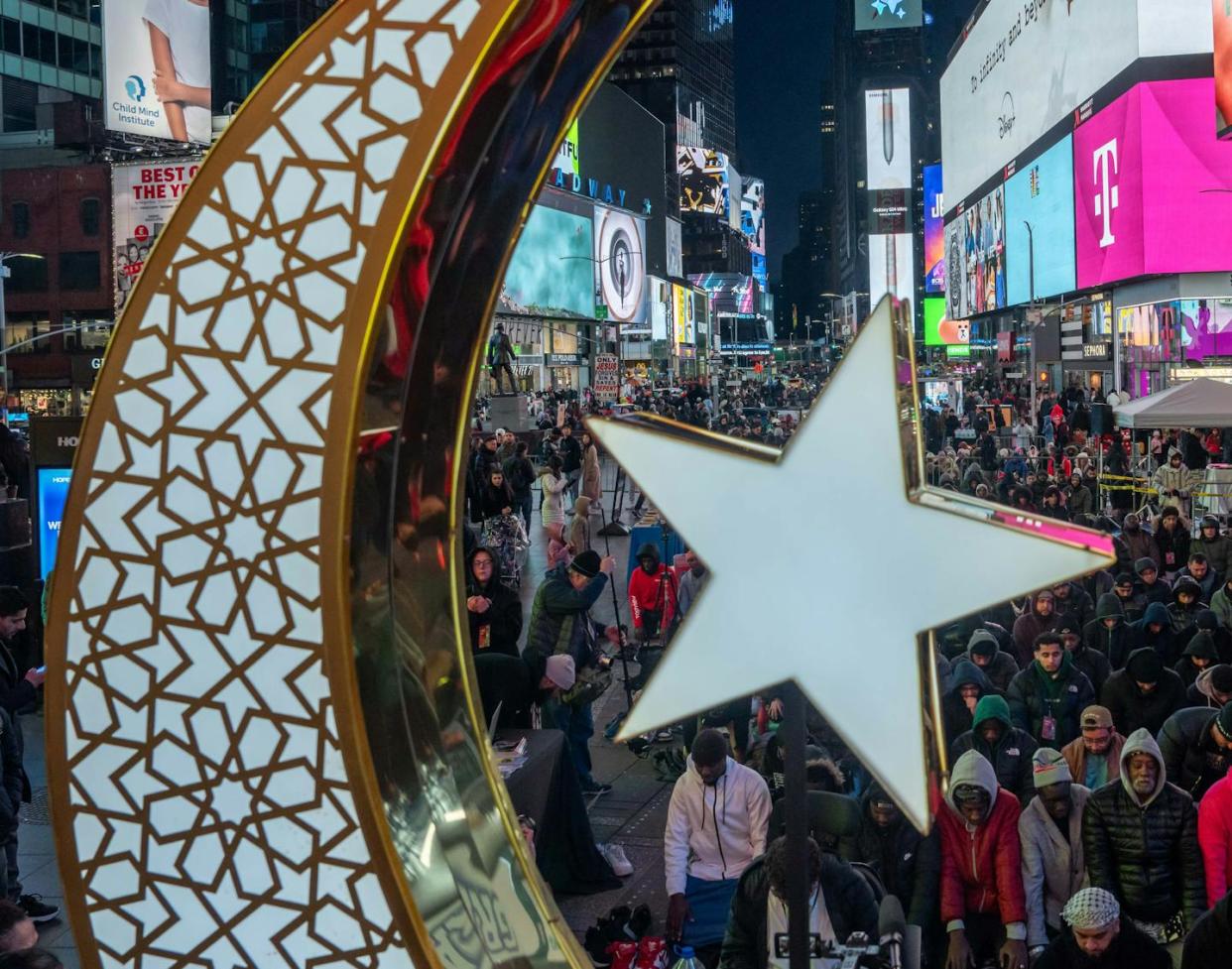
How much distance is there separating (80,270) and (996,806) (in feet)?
150

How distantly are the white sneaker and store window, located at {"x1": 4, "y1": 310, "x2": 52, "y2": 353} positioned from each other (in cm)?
4281

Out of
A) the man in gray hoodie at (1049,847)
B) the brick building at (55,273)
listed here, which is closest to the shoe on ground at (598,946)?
the man in gray hoodie at (1049,847)

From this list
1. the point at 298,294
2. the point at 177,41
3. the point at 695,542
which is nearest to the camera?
the point at 298,294

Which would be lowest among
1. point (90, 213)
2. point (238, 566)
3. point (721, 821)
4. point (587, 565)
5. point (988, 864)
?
point (988, 864)

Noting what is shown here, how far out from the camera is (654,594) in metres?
12.4

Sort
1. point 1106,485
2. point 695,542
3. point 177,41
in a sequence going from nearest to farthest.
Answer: point 695,542
point 1106,485
point 177,41

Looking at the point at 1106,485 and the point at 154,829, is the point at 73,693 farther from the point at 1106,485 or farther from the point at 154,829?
the point at 1106,485

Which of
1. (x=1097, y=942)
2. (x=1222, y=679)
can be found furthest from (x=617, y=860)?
(x=1097, y=942)

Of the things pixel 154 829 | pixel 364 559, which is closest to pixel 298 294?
pixel 364 559

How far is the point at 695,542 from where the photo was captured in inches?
103

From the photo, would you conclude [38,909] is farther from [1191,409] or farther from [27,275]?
[27,275]

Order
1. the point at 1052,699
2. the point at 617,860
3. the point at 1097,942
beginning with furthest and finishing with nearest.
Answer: the point at 617,860, the point at 1052,699, the point at 1097,942

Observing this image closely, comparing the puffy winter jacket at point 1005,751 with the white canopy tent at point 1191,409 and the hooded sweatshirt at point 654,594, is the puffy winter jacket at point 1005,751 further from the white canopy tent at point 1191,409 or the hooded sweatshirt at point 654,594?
the white canopy tent at point 1191,409

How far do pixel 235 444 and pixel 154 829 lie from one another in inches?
27.2
